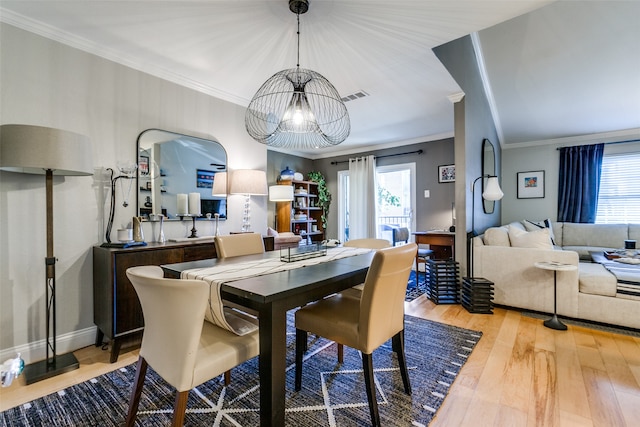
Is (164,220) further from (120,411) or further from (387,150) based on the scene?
(387,150)

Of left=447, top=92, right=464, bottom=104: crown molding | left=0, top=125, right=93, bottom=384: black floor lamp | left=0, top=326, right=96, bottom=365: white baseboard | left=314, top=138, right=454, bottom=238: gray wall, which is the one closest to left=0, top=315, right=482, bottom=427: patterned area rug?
left=0, top=125, right=93, bottom=384: black floor lamp

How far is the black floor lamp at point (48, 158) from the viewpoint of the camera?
1.69 m

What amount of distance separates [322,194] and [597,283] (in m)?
4.51

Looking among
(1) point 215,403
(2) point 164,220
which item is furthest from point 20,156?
(1) point 215,403

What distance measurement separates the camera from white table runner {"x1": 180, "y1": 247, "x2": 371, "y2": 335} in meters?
1.37

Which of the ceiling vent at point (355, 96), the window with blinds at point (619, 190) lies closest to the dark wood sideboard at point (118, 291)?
the ceiling vent at point (355, 96)

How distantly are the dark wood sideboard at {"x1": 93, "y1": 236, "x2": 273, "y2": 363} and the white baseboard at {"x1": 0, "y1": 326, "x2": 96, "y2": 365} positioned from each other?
0.09 metres

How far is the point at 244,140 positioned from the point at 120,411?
9.20ft

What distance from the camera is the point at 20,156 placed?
1692 mm

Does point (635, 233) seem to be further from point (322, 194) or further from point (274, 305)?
Answer: point (274, 305)

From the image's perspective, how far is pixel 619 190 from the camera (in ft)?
15.0

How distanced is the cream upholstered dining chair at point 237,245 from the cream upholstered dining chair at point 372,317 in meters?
0.86

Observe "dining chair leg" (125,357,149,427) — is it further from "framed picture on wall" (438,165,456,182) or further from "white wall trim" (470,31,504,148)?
"framed picture on wall" (438,165,456,182)

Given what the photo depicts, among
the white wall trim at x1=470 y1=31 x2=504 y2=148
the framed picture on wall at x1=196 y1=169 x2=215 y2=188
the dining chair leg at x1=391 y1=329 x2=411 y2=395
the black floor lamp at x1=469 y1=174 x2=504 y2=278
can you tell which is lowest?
the dining chair leg at x1=391 y1=329 x2=411 y2=395
